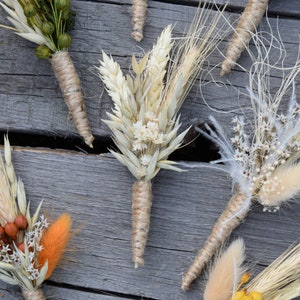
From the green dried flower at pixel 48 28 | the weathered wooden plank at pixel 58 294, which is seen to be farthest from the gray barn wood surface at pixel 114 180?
the green dried flower at pixel 48 28

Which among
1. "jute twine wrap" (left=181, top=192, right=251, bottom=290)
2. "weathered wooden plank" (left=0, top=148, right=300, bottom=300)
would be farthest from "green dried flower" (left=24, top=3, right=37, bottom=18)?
"jute twine wrap" (left=181, top=192, right=251, bottom=290)

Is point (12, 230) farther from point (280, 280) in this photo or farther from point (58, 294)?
point (280, 280)

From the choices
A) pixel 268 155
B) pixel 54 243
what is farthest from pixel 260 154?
pixel 54 243

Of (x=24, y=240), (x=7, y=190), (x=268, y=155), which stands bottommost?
(x=24, y=240)

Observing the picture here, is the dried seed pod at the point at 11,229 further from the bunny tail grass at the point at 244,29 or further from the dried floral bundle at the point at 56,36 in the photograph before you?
the bunny tail grass at the point at 244,29

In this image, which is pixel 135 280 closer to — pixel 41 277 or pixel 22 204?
pixel 41 277

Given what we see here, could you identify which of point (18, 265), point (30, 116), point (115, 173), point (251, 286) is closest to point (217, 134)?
point (115, 173)

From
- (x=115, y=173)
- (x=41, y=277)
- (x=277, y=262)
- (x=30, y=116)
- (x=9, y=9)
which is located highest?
(x=9, y=9)
